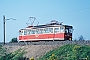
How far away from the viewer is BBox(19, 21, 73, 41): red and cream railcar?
30.5 metres

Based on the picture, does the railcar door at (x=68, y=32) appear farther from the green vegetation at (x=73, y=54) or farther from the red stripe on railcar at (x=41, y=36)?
the green vegetation at (x=73, y=54)

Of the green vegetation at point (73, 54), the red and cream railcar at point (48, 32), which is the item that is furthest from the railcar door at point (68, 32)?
the green vegetation at point (73, 54)

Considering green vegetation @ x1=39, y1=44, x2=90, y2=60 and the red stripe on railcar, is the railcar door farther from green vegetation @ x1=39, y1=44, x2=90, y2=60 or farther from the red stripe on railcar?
green vegetation @ x1=39, y1=44, x2=90, y2=60

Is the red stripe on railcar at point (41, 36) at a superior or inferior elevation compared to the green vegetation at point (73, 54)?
superior

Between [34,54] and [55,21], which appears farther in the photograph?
[55,21]

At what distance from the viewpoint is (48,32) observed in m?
31.8

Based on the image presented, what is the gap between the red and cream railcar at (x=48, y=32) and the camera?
30.5 m

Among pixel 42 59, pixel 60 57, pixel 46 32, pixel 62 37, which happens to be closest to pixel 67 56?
pixel 60 57

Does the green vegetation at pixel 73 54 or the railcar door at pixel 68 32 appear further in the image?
the railcar door at pixel 68 32

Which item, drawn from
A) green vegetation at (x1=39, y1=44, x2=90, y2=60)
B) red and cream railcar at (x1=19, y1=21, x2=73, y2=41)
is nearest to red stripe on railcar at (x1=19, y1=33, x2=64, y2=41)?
red and cream railcar at (x1=19, y1=21, x2=73, y2=41)

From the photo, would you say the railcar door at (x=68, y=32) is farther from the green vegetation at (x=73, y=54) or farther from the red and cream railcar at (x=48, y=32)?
the green vegetation at (x=73, y=54)

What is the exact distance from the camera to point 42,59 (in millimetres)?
20312

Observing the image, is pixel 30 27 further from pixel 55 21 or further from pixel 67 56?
pixel 67 56

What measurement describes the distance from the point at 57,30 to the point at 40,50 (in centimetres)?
715
